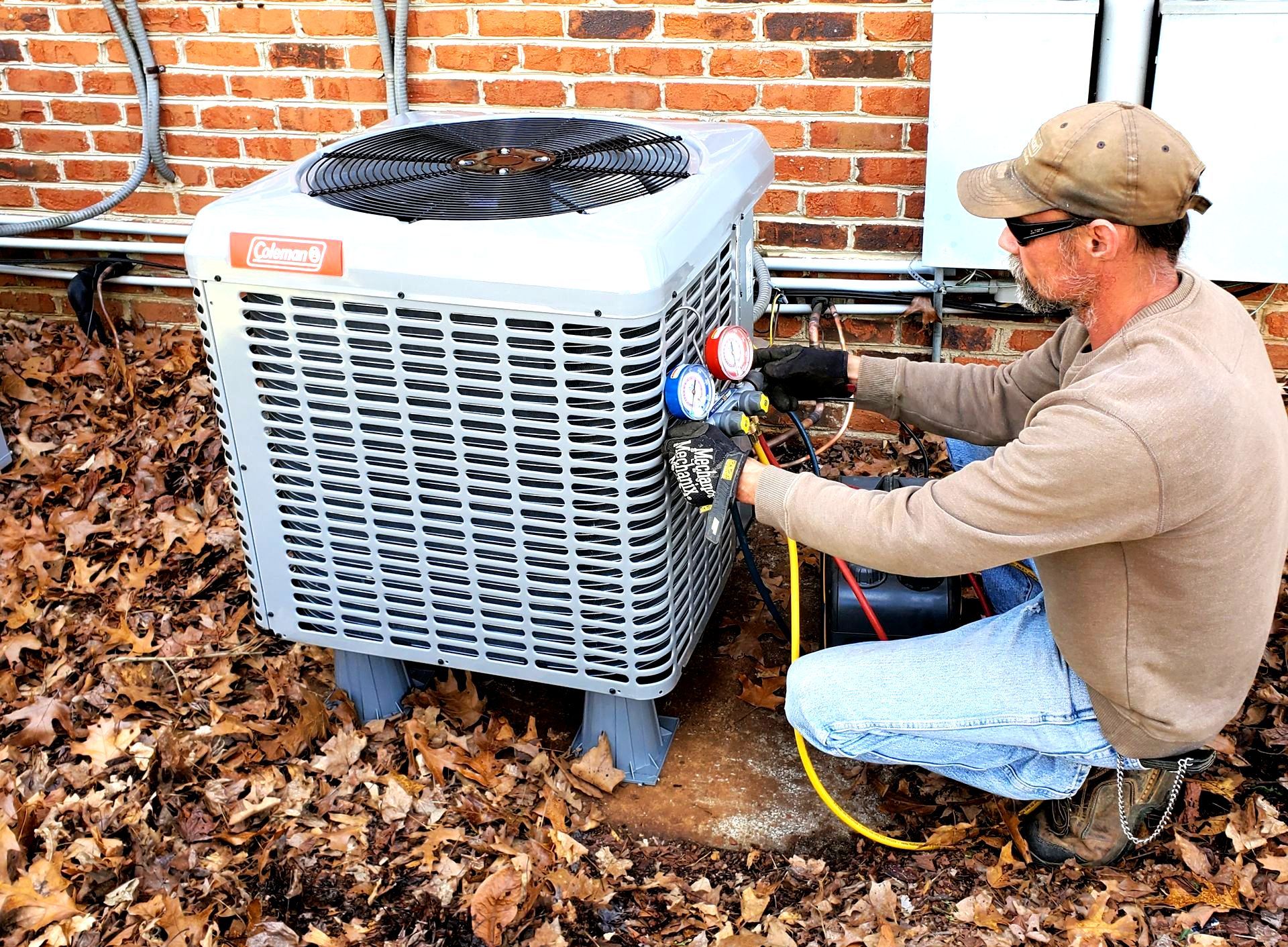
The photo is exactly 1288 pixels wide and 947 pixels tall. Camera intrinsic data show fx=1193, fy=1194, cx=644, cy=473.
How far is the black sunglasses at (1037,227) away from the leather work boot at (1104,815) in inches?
41.6

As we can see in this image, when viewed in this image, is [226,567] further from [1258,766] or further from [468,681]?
[1258,766]

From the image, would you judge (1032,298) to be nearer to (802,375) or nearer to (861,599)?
(802,375)

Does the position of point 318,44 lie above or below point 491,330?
above

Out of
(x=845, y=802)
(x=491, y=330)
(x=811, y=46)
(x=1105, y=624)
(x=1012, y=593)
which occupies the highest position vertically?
(x=811, y=46)

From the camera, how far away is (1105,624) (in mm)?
2107

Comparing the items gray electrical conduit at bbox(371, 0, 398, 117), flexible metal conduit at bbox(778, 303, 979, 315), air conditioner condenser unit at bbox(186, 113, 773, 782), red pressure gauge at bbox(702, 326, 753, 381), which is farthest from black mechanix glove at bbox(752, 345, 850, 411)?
gray electrical conduit at bbox(371, 0, 398, 117)

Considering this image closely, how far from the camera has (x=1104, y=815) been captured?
238 cm

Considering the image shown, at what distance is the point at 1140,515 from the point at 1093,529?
0.07 m

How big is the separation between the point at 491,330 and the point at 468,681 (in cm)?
107

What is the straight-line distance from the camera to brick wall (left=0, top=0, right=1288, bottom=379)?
337cm

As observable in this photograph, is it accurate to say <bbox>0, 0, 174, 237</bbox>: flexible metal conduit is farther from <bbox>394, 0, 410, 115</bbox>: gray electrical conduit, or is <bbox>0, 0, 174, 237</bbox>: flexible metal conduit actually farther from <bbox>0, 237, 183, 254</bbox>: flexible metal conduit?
<bbox>394, 0, 410, 115</bbox>: gray electrical conduit

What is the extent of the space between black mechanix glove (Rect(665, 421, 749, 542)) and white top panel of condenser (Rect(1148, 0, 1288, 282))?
5.08 ft

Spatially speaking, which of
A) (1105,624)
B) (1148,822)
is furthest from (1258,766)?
(1105,624)

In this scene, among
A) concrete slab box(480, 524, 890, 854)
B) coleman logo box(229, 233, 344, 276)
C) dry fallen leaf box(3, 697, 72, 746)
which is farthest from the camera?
dry fallen leaf box(3, 697, 72, 746)
